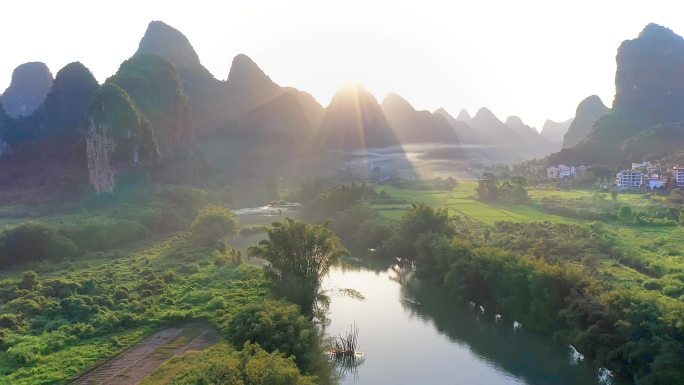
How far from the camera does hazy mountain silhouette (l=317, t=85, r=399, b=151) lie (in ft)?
370

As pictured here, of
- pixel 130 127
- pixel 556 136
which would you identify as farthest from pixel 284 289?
pixel 556 136

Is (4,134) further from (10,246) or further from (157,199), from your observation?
(10,246)

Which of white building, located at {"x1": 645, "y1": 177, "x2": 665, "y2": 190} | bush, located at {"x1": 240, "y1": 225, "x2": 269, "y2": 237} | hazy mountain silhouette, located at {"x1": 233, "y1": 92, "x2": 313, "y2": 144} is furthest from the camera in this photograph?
hazy mountain silhouette, located at {"x1": 233, "y1": 92, "x2": 313, "y2": 144}

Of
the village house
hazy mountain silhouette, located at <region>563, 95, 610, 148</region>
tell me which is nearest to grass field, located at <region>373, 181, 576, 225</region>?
the village house

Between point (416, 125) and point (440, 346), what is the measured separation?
357 ft

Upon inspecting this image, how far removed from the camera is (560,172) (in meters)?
70.4

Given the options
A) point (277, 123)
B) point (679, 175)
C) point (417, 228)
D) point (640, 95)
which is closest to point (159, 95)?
point (277, 123)

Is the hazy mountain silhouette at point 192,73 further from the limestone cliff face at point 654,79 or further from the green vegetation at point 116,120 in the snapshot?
the limestone cliff face at point 654,79

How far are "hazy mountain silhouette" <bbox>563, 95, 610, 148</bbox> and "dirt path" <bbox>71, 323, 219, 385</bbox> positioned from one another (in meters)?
119

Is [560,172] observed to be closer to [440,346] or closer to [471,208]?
[471,208]

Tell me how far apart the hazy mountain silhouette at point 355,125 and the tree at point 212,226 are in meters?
74.0

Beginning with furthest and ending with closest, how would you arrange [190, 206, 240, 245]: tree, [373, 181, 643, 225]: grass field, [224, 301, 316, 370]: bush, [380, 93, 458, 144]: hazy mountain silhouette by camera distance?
1. [380, 93, 458, 144]: hazy mountain silhouette
2. [373, 181, 643, 225]: grass field
3. [190, 206, 240, 245]: tree
4. [224, 301, 316, 370]: bush

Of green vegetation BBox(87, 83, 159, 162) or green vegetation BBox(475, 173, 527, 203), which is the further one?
green vegetation BBox(87, 83, 159, 162)

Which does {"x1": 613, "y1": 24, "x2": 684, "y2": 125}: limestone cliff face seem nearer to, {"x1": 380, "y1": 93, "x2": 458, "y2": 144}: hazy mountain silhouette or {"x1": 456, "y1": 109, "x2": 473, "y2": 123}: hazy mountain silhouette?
{"x1": 380, "y1": 93, "x2": 458, "y2": 144}: hazy mountain silhouette
